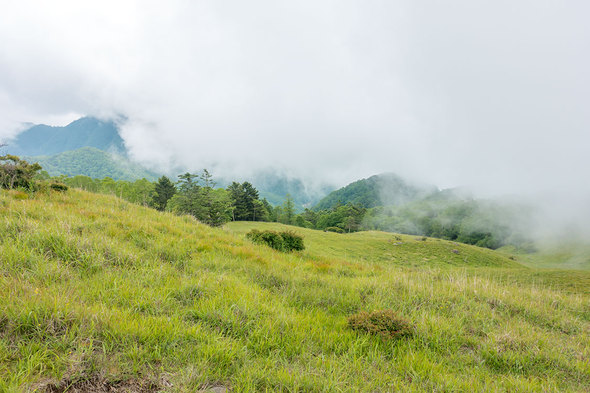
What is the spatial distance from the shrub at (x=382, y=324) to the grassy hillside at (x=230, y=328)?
0.45ft

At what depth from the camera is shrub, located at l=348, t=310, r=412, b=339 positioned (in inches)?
157

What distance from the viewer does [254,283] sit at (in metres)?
5.66

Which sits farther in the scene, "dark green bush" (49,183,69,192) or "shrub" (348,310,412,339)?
"dark green bush" (49,183,69,192)

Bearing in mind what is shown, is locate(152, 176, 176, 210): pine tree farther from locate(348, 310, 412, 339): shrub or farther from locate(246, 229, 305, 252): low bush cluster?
locate(348, 310, 412, 339): shrub

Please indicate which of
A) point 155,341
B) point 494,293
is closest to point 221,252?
point 155,341

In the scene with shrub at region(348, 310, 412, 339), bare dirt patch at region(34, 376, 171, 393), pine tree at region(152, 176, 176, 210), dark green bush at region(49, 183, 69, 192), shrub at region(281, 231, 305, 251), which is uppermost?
pine tree at region(152, 176, 176, 210)

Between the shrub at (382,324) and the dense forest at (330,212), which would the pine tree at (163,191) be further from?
→ the shrub at (382,324)

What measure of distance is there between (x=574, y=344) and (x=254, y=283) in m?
6.53

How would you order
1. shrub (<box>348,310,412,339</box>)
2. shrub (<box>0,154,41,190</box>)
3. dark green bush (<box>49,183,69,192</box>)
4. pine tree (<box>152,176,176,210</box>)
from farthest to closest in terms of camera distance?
pine tree (<box>152,176,176,210</box>) → dark green bush (<box>49,183,69,192</box>) → shrub (<box>0,154,41,190</box>) → shrub (<box>348,310,412,339</box>)

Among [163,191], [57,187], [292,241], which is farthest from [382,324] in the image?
[163,191]

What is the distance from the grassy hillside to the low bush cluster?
4573 millimetres

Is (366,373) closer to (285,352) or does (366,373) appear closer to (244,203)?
(285,352)

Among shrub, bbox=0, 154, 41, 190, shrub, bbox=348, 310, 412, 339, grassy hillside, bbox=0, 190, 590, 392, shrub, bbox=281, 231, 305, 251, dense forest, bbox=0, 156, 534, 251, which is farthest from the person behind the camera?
dense forest, bbox=0, 156, 534, 251

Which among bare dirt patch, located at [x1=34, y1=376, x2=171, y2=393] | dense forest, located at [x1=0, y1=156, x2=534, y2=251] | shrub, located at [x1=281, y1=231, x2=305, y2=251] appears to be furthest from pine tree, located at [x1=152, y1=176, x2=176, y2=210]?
bare dirt patch, located at [x1=34, y1=376, x2=171, y2=393]
